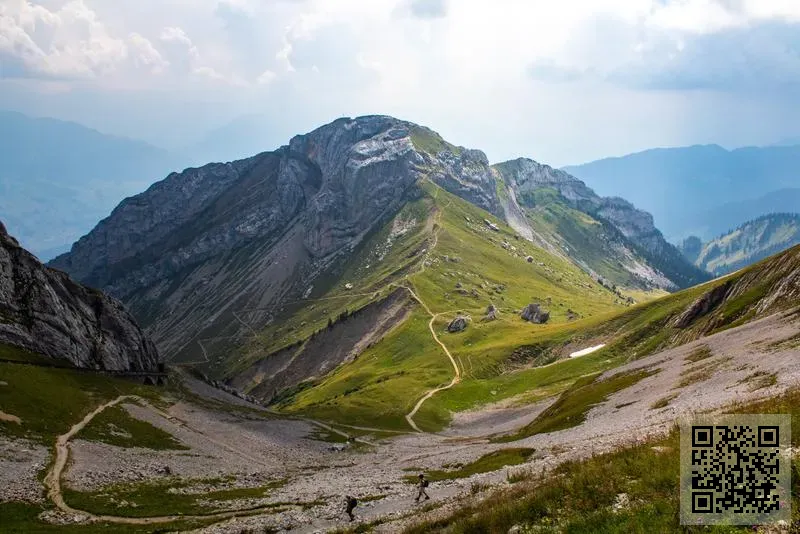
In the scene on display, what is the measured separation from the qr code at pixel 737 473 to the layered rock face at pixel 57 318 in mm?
115511

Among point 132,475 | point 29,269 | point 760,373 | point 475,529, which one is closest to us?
point 475,529

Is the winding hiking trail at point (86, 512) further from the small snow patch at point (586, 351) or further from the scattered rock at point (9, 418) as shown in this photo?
the small snow patch at point (586, 351)

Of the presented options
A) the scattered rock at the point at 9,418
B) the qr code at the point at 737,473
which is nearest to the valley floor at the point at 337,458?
the scattered rock at the point at 9,418

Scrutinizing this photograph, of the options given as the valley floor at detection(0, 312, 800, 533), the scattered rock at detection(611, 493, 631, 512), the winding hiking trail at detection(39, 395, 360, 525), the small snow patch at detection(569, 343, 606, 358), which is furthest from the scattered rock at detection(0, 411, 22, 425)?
the small snow patch at detection(569, 343, 606, 358)

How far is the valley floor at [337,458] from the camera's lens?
39.7 m

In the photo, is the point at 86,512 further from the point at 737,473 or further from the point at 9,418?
the point at 737,473

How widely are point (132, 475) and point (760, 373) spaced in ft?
203

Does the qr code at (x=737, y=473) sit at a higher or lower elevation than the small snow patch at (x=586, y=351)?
lower

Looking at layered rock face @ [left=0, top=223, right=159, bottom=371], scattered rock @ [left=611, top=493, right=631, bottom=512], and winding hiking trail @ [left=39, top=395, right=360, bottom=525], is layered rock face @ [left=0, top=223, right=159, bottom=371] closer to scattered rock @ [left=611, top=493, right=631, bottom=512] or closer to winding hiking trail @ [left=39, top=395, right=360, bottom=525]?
winding hiking trail @ [left=39, top=395, right=360, bottom=525]

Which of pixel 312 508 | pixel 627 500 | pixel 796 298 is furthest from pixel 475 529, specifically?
pixel 796 298

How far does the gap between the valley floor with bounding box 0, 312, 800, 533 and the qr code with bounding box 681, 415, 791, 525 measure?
15.6m

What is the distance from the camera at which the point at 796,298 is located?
8138 centimetres

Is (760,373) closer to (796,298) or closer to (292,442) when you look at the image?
(796,298)

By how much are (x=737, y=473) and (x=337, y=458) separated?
85498mm
